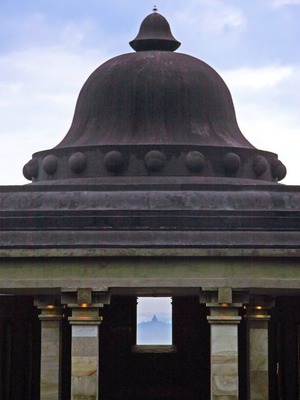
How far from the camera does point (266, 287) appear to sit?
39312 mm

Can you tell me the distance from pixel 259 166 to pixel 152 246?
8.56 meters

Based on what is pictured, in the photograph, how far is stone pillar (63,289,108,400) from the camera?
39.2 metres

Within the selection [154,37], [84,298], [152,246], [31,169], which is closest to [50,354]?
[84,298]

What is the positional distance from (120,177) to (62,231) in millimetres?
4673

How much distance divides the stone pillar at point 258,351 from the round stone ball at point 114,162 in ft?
21.6

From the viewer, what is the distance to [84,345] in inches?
1544

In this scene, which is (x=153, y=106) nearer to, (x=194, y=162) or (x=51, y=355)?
(x=194, y=162)

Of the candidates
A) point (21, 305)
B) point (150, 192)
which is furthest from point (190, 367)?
point (150, 192)

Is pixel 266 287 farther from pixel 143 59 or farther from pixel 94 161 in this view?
pixel 143 59

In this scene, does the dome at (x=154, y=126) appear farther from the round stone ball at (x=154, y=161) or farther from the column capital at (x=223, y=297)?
the column capital at (x=223, y=297)

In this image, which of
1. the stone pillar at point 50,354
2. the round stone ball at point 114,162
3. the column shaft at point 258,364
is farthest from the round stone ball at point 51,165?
the column shaft at point 258,364

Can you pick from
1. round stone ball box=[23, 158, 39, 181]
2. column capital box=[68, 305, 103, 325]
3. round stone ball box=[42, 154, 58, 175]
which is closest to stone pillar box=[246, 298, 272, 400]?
column capital box=[68, 305, 103, 325]

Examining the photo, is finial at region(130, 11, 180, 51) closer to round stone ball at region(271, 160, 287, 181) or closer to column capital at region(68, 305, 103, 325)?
round stone ball at region(271, 160, 287, 181)

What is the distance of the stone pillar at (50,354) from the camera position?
41125mm
